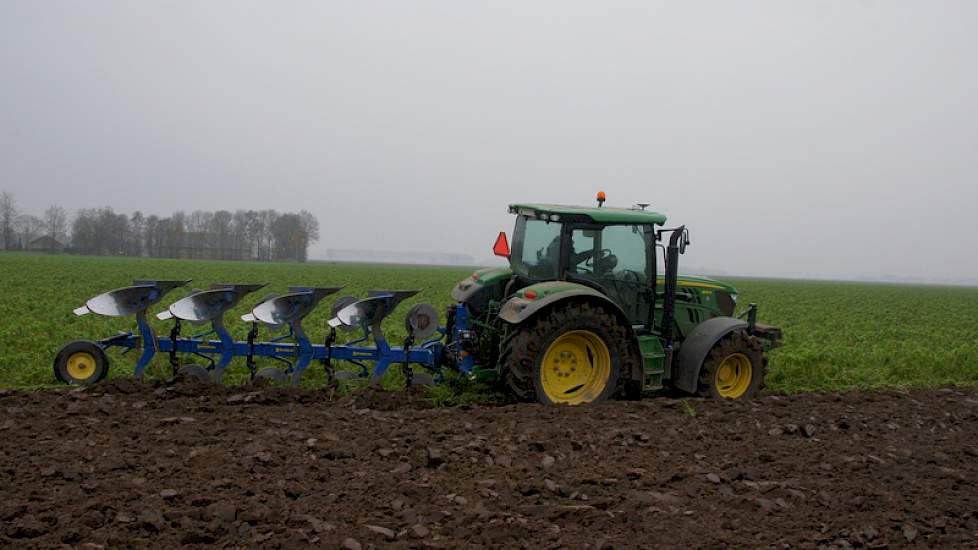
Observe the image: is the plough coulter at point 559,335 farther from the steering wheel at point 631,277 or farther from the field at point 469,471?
the field at point 469,471

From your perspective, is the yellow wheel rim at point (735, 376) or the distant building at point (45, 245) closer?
the yellow wheel rim at point (735, 376)

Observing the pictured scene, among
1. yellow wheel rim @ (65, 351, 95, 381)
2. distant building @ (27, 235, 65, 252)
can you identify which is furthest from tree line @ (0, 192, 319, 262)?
yellow wheel rim @ (65, 351, 95, 381)

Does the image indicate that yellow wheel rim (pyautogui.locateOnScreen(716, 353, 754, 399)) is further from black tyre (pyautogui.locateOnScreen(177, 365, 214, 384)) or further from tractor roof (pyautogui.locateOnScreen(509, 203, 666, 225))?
black tyre (pyautogui.locateOnScreen(177, 365, 214, 384))

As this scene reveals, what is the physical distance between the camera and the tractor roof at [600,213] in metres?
7.18

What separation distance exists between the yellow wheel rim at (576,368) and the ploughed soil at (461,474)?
47 centimetres

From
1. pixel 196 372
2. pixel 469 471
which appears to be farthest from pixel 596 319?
pixel 196 372

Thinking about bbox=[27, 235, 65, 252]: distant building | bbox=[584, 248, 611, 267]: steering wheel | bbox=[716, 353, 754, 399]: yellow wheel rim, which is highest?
bbox=[27, 235, 65, 252]: distant building

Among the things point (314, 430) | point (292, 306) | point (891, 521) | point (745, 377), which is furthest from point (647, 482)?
point (292, 306)

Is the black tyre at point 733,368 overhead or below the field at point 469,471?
overhead

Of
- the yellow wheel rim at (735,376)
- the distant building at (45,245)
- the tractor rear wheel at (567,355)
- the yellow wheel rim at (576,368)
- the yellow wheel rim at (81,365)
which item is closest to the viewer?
the tractor rear wheel at (567,355)

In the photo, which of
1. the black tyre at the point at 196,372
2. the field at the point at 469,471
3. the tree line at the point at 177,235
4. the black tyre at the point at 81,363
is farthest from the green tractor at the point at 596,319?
the tree line at the point at 177,235

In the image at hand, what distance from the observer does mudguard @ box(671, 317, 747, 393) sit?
751cm

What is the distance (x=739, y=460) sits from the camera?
5.30 meters

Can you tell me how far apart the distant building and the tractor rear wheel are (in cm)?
9942
